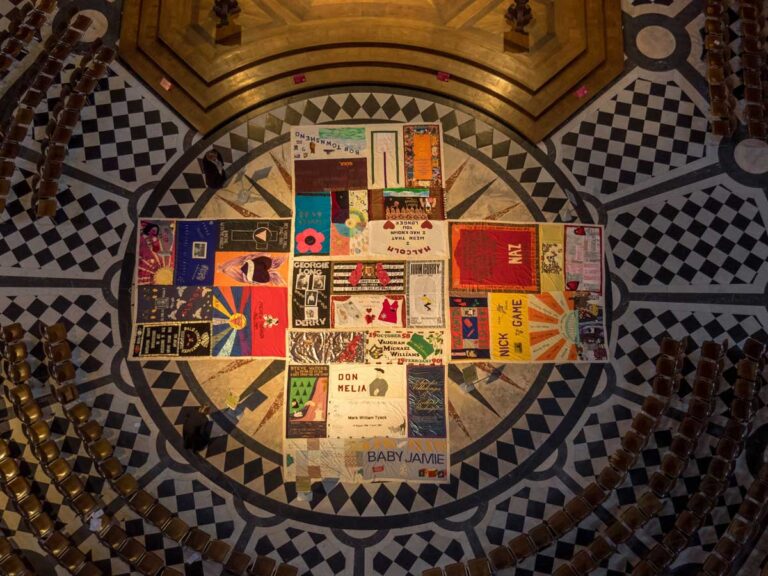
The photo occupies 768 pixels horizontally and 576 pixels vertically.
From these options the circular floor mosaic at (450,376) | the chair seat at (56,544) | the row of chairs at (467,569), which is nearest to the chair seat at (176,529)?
the circular floor mosaic at (450,376)

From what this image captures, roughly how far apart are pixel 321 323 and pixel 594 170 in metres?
4.95

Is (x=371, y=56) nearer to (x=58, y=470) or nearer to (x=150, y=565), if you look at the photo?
(x=58, y=470)

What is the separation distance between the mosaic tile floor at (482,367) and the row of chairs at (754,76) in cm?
41

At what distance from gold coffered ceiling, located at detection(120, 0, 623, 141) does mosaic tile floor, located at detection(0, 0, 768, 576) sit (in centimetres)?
29

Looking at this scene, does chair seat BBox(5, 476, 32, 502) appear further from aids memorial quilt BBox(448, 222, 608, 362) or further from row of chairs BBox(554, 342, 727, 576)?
row of chairs BBox(554, 342, 727, 576)

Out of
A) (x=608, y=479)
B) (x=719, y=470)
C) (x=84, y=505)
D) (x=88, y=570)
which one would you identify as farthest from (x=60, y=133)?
(x=719, y=470)

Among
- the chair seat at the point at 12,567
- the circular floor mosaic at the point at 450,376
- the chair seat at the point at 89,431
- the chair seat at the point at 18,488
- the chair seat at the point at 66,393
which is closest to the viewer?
the chair seat at the point at 12,567

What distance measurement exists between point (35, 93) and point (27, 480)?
5817 mm

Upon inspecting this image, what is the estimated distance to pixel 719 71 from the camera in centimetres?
1136

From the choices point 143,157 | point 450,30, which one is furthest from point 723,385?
point 143,157

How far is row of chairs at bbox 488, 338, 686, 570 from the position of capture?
9852 mm

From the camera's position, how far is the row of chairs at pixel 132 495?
9.81 metres

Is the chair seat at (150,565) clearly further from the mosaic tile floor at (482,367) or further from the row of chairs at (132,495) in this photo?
the mosaic tile floor at (482,367)

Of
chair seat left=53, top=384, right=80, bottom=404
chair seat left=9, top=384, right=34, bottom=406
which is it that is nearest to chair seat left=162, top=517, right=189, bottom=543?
chair seat left=53, top=384, right=80, bottom=404
